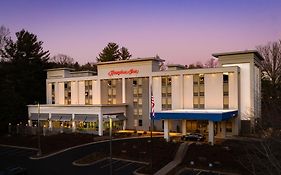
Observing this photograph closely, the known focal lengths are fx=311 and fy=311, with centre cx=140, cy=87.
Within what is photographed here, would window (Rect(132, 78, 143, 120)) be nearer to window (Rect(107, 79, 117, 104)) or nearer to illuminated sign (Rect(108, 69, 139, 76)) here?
illuminated sign (Rect(108, 69, 139, 76))

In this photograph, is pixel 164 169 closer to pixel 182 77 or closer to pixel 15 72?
pixel 182 77

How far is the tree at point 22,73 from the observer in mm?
64250

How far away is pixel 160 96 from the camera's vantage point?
56.7 m

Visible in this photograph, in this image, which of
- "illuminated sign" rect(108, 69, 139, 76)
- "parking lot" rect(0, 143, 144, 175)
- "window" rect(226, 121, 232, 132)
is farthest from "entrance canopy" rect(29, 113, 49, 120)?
"window" rect(226, 121, 232, 132)

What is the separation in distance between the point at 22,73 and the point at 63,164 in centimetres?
3808

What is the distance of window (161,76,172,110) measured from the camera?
183ft

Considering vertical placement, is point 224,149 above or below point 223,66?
below

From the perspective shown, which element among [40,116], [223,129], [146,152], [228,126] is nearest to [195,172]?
[146,152]

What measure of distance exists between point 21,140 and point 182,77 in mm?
29798

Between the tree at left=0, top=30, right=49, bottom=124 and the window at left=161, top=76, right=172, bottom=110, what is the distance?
30821mm

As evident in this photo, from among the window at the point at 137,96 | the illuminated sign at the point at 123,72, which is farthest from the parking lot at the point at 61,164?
the illuminated sign at the point at 123,72

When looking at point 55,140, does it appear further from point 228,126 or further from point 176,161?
point 228,126

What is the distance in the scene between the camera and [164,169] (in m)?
32.4

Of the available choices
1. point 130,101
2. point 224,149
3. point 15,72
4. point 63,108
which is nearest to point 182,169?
point 224,149
